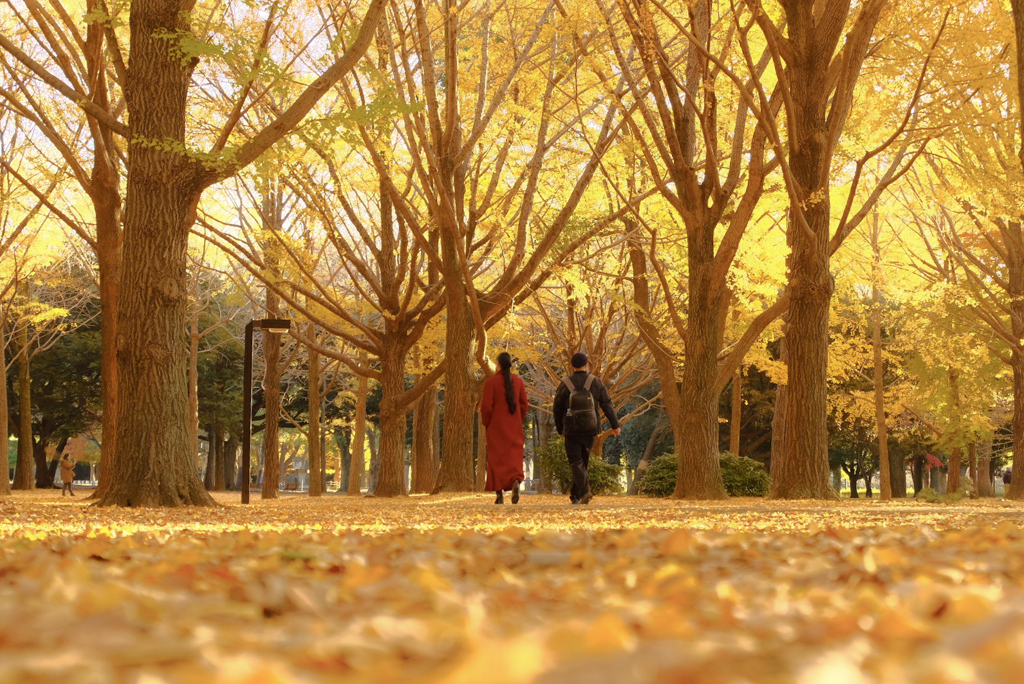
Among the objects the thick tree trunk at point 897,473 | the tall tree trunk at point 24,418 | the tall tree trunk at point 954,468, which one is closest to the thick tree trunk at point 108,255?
the tall tree trunk at point 24,418

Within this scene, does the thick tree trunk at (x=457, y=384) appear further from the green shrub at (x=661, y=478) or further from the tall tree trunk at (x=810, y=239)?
the tall tree trunk at (x=810, y=239)

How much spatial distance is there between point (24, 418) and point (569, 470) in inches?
666

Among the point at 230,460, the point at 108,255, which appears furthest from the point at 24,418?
the point at 230,460

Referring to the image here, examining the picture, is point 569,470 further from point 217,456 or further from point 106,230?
point 217,456

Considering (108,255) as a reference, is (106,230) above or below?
above

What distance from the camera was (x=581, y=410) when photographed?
407 inches

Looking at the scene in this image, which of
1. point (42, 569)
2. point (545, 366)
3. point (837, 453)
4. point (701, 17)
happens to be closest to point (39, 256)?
point (545, 366)

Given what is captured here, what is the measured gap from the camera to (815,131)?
36.0ft

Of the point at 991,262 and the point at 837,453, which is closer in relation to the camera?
the point at 991,262

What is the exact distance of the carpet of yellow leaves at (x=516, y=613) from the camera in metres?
1.28

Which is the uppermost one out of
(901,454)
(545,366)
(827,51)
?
(827,51)

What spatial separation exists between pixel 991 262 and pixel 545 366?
1106cm

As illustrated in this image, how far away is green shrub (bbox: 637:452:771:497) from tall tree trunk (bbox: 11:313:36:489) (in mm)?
18296

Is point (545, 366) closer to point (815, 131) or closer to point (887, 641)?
point (815, 131)
